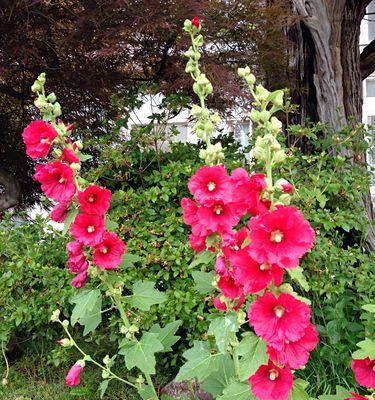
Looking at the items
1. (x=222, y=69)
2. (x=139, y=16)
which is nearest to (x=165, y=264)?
(x=222, y=69)

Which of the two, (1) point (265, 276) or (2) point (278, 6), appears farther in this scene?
(2) point (278, 6)

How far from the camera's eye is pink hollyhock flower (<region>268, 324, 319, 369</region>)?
109cm

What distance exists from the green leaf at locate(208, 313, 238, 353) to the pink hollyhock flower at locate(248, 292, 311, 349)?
0.27m

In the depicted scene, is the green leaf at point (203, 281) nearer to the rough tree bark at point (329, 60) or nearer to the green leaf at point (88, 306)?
the green leaf at point (88, 306)

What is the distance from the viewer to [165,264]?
2732mm

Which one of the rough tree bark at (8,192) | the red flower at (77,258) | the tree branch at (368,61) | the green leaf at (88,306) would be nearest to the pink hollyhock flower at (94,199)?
the red flower at (77,258)

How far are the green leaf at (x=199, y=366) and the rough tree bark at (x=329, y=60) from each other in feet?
7.94

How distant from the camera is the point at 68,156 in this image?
5.32 ft

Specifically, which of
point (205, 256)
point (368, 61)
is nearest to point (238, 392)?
point (205, 256)

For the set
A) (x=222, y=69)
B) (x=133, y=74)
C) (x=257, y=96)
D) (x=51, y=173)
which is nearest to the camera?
(x=257, y=96)

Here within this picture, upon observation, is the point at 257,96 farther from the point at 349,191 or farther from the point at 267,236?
the point at 349,191

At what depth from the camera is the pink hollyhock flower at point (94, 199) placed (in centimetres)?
159

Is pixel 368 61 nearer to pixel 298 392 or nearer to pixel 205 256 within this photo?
pixel 205 256

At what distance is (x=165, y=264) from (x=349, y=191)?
1.14 meters
